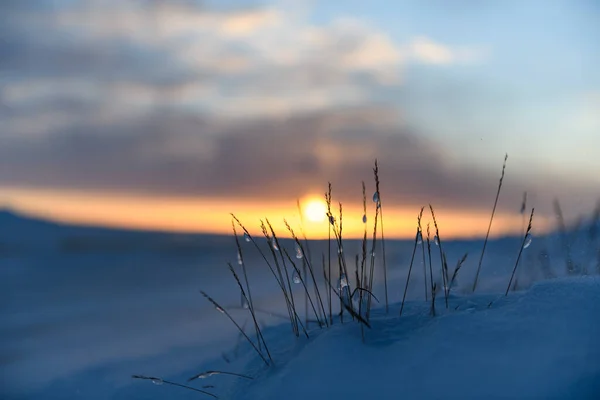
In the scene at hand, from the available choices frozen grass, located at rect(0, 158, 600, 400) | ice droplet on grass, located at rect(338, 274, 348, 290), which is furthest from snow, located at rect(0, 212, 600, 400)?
ice droplet on grass, located at rect(338, 274, 348, 290)

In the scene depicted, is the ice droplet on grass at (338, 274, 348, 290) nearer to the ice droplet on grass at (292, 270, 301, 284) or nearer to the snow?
the snow

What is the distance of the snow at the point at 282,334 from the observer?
2350 millimetres

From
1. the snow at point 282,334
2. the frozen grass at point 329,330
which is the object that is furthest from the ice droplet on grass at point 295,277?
the snow at point 282,334

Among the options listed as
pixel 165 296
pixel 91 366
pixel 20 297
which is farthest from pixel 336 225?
pixel 20 297

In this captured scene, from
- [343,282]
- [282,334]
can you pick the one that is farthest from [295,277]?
[282,334]

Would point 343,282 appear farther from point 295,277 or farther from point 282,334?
point 282,334

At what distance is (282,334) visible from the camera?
12.4ft

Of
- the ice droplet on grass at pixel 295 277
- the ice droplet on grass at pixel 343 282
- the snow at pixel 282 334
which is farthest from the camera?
the ice droplet on grass at pixel 295 277

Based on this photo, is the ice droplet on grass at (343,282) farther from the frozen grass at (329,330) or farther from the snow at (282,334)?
the snow at (282,334)

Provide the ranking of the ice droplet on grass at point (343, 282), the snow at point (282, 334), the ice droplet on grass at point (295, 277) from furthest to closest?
1. the ice droplet on grass at point (295, 277)
2. the ice droplet on grass at point (343, 282)
3. the snow at point (282, 334)

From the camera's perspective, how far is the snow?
235 centimetres

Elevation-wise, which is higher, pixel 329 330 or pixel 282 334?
pixel 329 330

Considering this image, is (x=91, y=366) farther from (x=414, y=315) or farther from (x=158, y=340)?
(x=414, y=315)

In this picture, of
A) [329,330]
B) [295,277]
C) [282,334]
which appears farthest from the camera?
[282,334]
